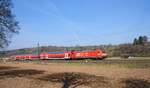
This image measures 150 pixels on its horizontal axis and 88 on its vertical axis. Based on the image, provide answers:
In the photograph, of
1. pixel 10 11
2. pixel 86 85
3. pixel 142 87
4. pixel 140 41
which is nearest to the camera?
pixel 142 87

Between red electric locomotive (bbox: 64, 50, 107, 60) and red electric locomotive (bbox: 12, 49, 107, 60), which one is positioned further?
red electric locomotive (bbox: 12, 49, 107, 60)

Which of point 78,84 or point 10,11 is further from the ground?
point 10,11

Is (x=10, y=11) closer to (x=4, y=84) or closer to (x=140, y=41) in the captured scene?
(x=4, y=84)

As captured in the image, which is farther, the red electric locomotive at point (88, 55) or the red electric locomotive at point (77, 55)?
the red electric locomotive at point (77, 55)

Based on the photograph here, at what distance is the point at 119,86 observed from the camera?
55.6 feet

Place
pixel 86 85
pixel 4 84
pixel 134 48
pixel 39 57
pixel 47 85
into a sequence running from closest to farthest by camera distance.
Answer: pixel 86 85 → pixel 47 85 → pixel 4 84 → pixel 39 57 → pixel 134 48

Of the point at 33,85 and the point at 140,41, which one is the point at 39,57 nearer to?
the point at 140,41

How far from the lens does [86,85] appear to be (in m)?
17.8

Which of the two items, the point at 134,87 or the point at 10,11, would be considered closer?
the point at 134,87

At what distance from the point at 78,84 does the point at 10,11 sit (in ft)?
47.9

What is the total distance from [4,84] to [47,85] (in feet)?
13.5

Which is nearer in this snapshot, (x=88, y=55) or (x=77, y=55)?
(x=88, y=55)

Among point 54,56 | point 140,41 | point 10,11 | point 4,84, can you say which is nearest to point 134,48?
point 140,41

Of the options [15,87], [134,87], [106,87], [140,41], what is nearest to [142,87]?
[134,87]
